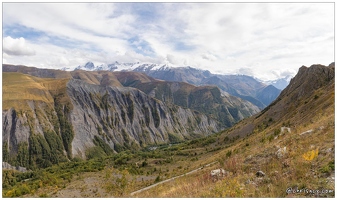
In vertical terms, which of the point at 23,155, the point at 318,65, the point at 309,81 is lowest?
the point at 23,155

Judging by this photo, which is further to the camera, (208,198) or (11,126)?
(11,126)

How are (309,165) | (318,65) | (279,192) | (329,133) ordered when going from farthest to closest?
1. (318,65)
2. (329,133)
3. (309,165)
4. (279,192)

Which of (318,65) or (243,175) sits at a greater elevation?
(318,65)

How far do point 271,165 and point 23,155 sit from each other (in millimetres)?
220015

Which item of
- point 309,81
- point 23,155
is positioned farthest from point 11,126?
point 309,81

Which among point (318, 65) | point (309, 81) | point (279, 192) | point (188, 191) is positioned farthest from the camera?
point (318, 65)

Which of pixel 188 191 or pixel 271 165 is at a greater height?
pixel 271 165

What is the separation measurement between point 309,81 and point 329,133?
7556 centimetres

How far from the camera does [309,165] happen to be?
43.8 feet

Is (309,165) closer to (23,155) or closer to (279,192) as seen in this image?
(279,192)

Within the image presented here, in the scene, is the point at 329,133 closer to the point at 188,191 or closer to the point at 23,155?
the point at 188,191

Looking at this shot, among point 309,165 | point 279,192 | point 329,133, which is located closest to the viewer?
point 279,192

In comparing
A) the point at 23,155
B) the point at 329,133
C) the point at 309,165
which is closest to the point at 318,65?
the point at 329,133

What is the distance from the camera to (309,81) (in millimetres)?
82625
